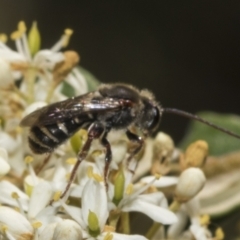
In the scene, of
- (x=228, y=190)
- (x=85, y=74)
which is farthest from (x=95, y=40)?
(x=228, y=190)

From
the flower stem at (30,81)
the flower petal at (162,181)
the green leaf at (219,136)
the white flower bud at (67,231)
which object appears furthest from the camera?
the green leaf at (219,136)

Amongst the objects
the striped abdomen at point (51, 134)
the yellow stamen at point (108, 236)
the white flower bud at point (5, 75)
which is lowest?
the yellow stamen at point (108, 236)

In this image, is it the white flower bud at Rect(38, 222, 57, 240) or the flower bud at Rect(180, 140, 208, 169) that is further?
the flower bud at Rect(180, 140, 208, 169)

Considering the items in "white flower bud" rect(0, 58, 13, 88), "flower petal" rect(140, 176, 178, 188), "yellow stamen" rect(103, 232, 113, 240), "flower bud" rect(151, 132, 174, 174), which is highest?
"white flower bud" rect(0, 58, 13, 88)

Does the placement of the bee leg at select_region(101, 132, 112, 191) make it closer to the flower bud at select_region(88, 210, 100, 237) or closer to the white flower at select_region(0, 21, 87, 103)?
the flower bud at select_region(88, 210, 100, 237)

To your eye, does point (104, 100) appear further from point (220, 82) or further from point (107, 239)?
point (220, 82)

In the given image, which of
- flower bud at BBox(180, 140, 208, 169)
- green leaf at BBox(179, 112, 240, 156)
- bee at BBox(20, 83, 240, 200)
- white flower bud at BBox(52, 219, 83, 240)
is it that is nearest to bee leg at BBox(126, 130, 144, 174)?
bee at BBox(20, 83, 240, 200)

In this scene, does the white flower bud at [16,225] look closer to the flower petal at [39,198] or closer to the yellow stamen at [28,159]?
the flower petal at [39,198]

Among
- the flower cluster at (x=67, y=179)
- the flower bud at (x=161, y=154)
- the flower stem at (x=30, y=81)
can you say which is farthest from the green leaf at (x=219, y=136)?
the flower stem at (x=30, y=81)
